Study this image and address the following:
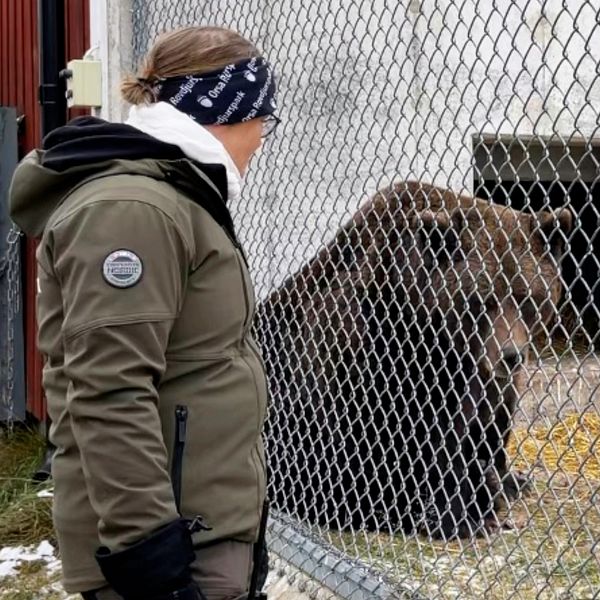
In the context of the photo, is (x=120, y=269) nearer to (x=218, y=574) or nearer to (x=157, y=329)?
(x=157, y=329)

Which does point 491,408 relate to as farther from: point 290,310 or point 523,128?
point 523,128

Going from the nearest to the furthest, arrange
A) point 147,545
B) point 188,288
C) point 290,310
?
point 147,545
point 188,288
point 290,310

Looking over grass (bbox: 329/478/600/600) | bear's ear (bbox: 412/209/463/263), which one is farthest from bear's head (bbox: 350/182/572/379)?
grass (bbox: 329/478/600/600)

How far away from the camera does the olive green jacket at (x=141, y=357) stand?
2.08 meters

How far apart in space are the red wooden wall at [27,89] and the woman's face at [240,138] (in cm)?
495

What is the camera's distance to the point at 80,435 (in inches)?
82.8

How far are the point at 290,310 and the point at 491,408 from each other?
1164mm

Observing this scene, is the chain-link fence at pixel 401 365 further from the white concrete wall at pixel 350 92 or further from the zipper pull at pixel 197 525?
the zipper pull at pixel 197 525

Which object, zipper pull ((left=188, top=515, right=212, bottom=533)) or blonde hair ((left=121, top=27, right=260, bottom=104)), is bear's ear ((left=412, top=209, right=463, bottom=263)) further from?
zipper pull ((left=188, top=515, right=212, bottom=533))

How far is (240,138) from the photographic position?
2562mm

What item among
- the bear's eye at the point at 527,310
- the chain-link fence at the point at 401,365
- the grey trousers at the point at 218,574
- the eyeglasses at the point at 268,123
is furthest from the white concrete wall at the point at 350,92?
the grey trousers at the point at 218,574

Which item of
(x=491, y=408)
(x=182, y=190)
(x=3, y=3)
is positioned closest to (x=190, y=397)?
(x=182, y=190)

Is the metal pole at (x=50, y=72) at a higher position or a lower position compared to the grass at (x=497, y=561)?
higher

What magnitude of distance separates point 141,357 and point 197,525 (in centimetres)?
39
